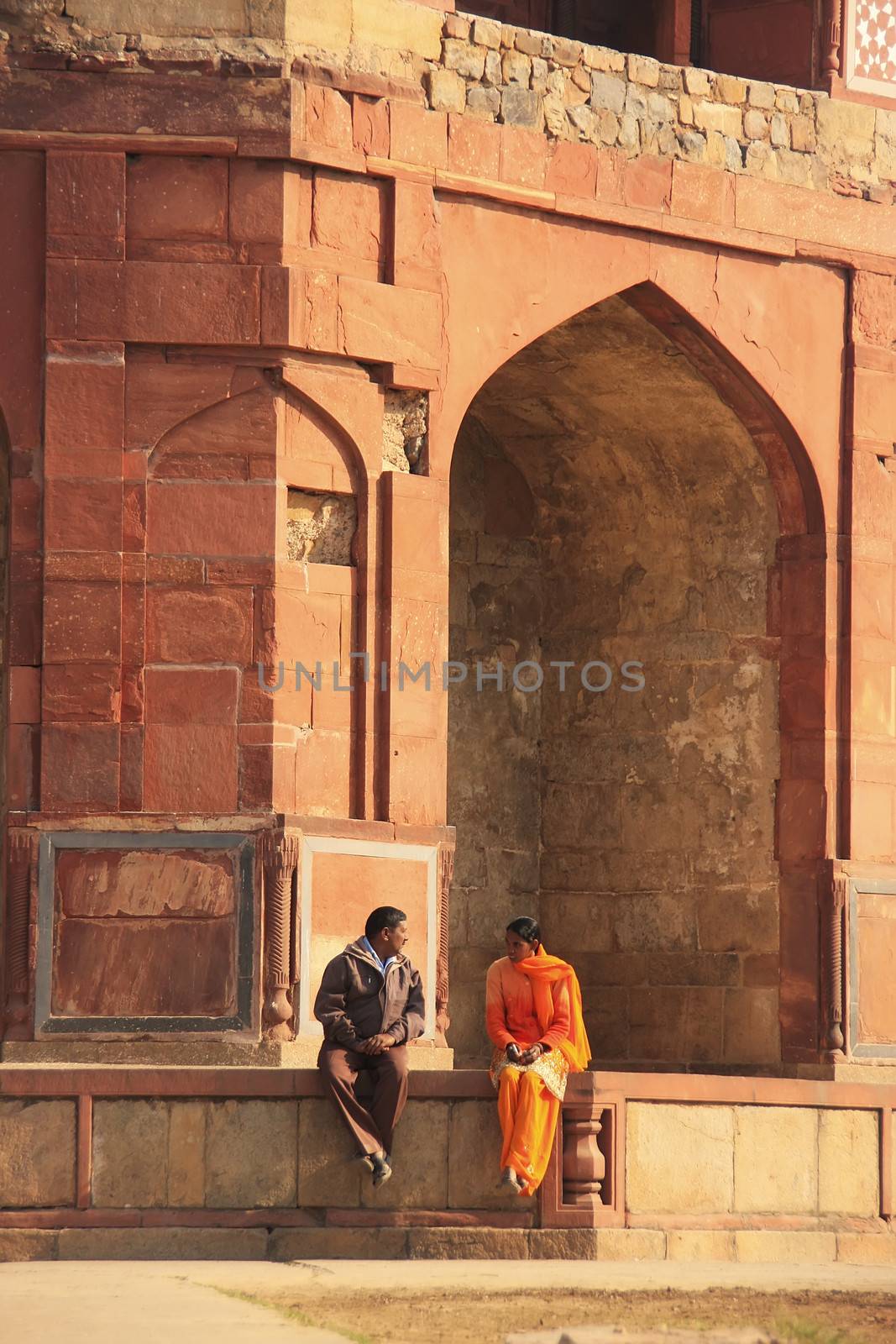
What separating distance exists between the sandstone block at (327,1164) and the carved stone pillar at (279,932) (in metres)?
0.71

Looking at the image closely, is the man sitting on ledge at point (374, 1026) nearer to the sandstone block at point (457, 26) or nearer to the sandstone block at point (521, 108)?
the sandstone block at point (521, 108)

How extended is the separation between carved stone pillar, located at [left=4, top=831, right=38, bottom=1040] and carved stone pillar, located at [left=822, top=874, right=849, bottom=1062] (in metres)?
3.82

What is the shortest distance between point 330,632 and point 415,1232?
2.60 m

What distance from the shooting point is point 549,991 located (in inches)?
403

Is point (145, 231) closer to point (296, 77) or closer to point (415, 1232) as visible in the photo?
point (296, 77)

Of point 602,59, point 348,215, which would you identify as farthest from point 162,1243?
point 602,59

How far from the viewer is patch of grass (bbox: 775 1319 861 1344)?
718cm

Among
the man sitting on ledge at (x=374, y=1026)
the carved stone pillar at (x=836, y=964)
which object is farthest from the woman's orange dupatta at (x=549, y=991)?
the carved stone pillar at (x=836, y=964)

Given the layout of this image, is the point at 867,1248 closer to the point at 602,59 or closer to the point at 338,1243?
the point at 338,1243

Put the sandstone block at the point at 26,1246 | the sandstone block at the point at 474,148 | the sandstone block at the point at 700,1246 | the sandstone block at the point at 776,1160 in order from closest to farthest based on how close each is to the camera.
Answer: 1. the sandstone block at the point at 26,1246
2. the sandstone block at the point at 700,1246
3. the sandstone block at the point at 776,1160
4. the sandstone block at the point at 474,148

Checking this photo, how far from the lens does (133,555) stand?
10.8m

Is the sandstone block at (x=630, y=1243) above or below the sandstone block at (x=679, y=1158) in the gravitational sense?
below

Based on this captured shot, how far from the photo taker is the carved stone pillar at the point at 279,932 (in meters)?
10.4

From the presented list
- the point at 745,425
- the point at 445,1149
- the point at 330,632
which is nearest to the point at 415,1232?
the point at 445,1149
